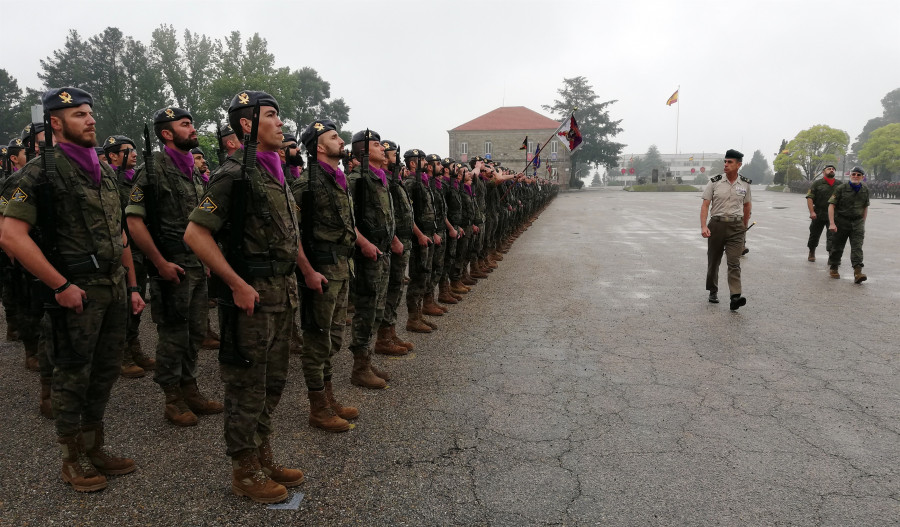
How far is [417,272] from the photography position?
6.32 meters

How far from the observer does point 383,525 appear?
2.65 metres

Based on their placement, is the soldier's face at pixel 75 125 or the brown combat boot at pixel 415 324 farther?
the brown combat boot at pixel 415 324

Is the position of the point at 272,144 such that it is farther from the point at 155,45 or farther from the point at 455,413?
the point at 155,45

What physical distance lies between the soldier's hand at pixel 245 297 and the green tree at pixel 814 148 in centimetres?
Answer: 8364

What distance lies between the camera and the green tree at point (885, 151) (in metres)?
73.7

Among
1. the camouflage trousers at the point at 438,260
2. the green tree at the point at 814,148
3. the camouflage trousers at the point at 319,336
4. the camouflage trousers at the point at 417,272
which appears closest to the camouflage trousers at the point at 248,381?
the camouflage trousers at the point at 319,336

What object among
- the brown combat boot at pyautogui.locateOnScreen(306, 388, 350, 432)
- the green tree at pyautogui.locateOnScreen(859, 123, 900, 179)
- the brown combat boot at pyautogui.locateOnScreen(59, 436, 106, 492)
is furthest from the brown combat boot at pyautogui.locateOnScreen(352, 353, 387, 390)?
the green tree at pyautogui.locateOnScreen(859, 123, 900, 179)

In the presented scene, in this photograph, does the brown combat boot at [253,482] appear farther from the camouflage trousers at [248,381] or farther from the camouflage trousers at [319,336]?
the camouflage trousers at [319,336]

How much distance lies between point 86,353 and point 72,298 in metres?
0.35

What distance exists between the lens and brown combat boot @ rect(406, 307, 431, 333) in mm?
6328

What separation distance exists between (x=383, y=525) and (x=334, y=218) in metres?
2.00

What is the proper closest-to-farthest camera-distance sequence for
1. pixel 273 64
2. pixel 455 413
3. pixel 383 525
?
pixel 383 525 → pixel 455 413 → pixel 273 64

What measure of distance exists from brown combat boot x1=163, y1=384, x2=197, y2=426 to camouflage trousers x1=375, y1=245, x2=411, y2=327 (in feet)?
6.46

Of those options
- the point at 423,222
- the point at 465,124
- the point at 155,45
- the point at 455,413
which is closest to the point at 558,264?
the point at 423,222
